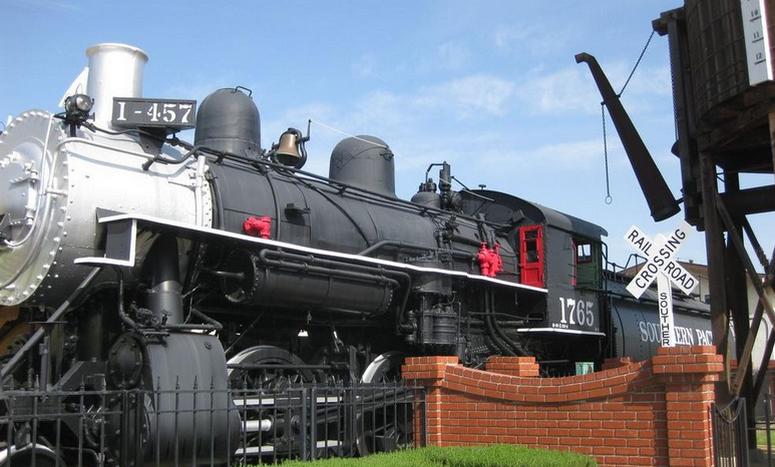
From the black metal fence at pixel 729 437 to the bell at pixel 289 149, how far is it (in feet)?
19.3

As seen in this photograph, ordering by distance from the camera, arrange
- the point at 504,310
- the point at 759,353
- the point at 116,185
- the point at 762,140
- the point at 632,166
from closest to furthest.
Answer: the point at 116,185
the point at 762,140
the point at 632,166
the point at 504,310
the point at 759,353

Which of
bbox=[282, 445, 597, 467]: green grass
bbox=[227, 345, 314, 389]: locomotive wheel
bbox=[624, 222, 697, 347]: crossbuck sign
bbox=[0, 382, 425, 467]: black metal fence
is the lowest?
bbox=[282, 445, 597, 467]: green grass

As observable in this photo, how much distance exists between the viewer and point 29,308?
7.70 meters

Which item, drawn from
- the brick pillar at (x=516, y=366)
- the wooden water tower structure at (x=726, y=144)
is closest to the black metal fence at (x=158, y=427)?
the brick pillar at (x=516, y=366)

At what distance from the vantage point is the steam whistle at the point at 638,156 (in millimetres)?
9852

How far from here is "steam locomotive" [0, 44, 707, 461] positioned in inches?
271

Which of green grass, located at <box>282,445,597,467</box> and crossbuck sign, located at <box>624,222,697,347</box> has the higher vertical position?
crossbuck sign, located at <box>624,222,697,347</box>

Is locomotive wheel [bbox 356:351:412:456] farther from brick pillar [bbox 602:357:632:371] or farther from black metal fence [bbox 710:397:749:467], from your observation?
brick pillar [bbox 602:357:632:371]

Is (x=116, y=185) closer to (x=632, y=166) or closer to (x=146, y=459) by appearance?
(x=146, y=459)

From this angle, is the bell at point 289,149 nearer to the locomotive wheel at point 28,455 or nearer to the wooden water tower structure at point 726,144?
the wooden water tower structure at point 726,144

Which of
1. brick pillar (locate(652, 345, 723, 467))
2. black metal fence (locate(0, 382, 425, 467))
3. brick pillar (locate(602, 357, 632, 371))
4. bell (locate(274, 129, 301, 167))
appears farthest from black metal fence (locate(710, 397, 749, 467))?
brick pillar (locate(602, 357, 632, 371))

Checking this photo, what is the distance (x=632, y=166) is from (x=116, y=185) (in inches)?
243

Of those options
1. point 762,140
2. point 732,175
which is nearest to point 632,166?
point 732,175

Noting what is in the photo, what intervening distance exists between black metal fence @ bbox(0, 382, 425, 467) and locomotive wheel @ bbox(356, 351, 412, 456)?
Result: 200 millimetres
